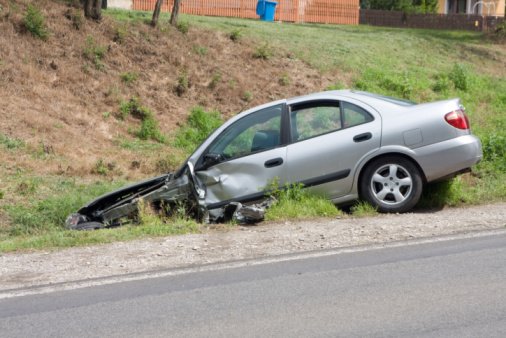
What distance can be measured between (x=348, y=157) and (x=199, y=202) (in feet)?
5.97

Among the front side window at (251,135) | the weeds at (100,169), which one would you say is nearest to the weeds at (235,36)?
the weeds at (100,169)

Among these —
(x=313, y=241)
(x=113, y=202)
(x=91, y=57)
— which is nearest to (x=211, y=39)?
(x=91, y=57)

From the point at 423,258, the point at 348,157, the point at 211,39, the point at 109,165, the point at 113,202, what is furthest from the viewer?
the point at 211,39

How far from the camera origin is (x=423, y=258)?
7.78m

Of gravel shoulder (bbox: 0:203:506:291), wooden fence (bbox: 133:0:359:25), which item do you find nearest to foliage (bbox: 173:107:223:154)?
gravel shoulder (bbox: 0:203:506:291)

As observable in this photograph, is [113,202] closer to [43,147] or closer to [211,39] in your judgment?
[43,147]

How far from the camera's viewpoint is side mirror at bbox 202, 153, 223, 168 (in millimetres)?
10102

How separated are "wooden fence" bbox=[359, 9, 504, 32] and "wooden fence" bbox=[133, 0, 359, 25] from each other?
272 inches

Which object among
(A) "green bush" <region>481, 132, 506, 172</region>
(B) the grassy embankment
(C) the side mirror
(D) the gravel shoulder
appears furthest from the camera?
(A) "green bush" <region>481, 132, 506, 172</region>

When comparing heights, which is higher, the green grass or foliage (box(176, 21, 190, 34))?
foliage (box(176, 21, 190, 34))

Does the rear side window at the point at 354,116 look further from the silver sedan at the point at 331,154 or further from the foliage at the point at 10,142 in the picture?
the foliage at the point at 10,142

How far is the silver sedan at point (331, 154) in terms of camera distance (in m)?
9.62

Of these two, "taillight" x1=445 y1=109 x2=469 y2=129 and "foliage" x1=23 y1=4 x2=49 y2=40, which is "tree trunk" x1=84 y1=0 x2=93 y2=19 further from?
"taillight" x1=445 y1=109 x2=469 y2=129

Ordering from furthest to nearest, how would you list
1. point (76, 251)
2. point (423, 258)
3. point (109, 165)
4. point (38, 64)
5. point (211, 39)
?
1. point (211, 39)
2. point (38, 64)
3. point (109, 165)
4. point (76, 251)
5. point (423, 258)
